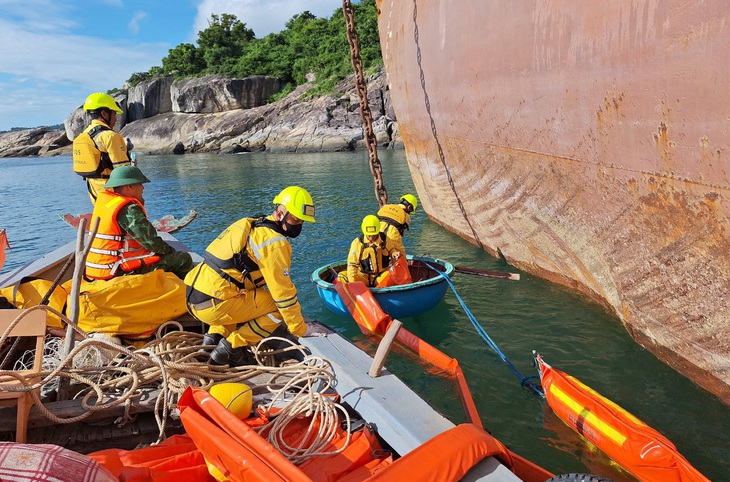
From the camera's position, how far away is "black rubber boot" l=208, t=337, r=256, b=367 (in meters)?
4.23

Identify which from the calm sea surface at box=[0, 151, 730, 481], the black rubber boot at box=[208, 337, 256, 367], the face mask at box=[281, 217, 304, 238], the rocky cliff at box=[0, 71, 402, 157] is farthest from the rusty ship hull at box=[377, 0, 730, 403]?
the rocky cliff at box=[0, 71, 402, 157]

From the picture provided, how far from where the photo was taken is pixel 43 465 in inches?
77.2

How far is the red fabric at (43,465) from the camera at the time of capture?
1877mm

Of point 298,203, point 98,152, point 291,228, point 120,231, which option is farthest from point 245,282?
point 98,152

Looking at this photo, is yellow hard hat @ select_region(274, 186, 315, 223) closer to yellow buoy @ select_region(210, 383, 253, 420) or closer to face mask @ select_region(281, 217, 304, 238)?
face mask @ select_region(281, 217, 304, 238)

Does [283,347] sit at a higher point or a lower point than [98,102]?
lower

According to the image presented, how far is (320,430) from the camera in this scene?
3.19m

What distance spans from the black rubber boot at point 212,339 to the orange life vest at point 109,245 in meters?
1.12

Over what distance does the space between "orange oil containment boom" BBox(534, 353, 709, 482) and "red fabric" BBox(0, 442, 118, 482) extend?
343 cm

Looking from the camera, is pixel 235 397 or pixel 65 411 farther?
pixel 65 411

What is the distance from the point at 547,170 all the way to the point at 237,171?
96.5ft

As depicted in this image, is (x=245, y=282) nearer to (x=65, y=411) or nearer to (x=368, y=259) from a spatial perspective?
(x=65, y=411)

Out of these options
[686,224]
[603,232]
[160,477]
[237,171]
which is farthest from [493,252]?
[237,171]

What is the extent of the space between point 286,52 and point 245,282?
59369 millimetres
